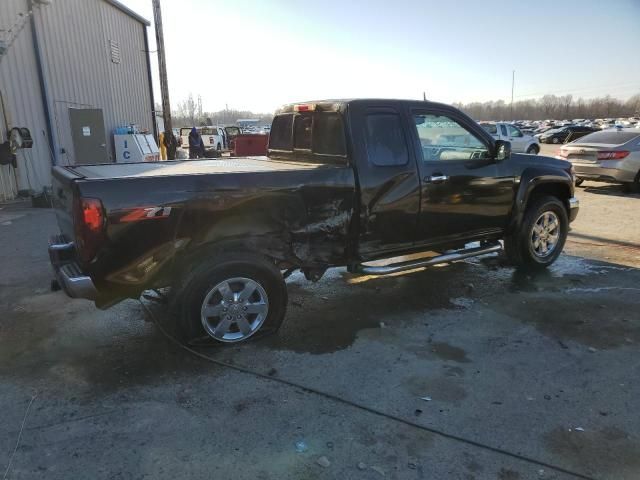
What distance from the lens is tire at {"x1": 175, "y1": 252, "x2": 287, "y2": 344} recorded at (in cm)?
385

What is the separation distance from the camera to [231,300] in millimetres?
4027

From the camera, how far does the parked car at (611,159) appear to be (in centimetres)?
1227

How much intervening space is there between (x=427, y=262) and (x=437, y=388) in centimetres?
175

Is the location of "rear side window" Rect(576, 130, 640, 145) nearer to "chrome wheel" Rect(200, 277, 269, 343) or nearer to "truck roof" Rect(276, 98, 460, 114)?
"truck roof" Rect(276, 98, 460, 114)

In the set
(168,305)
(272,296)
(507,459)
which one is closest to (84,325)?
(168,305)

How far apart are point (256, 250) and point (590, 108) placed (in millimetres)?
132052

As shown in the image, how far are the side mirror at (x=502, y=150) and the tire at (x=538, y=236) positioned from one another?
91 centimetres

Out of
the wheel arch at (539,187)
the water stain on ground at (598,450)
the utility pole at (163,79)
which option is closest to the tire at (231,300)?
the water stain on ground at (598,450)

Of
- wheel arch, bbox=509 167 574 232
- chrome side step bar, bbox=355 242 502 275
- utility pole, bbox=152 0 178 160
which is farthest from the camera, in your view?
utility pole, bbox=152 0 178 160

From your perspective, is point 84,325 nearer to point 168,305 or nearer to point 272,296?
point 168,305

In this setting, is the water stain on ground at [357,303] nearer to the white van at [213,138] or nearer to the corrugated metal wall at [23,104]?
the corrugated metal wall at [23,104]

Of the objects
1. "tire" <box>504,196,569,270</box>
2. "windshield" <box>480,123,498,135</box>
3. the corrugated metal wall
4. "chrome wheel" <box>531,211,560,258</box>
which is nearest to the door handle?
"tire" <box>504,196,569,270</box>

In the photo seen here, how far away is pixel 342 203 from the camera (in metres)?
4.36

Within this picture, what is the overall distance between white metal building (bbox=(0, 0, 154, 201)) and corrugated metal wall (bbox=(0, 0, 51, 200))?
0.08 feet
